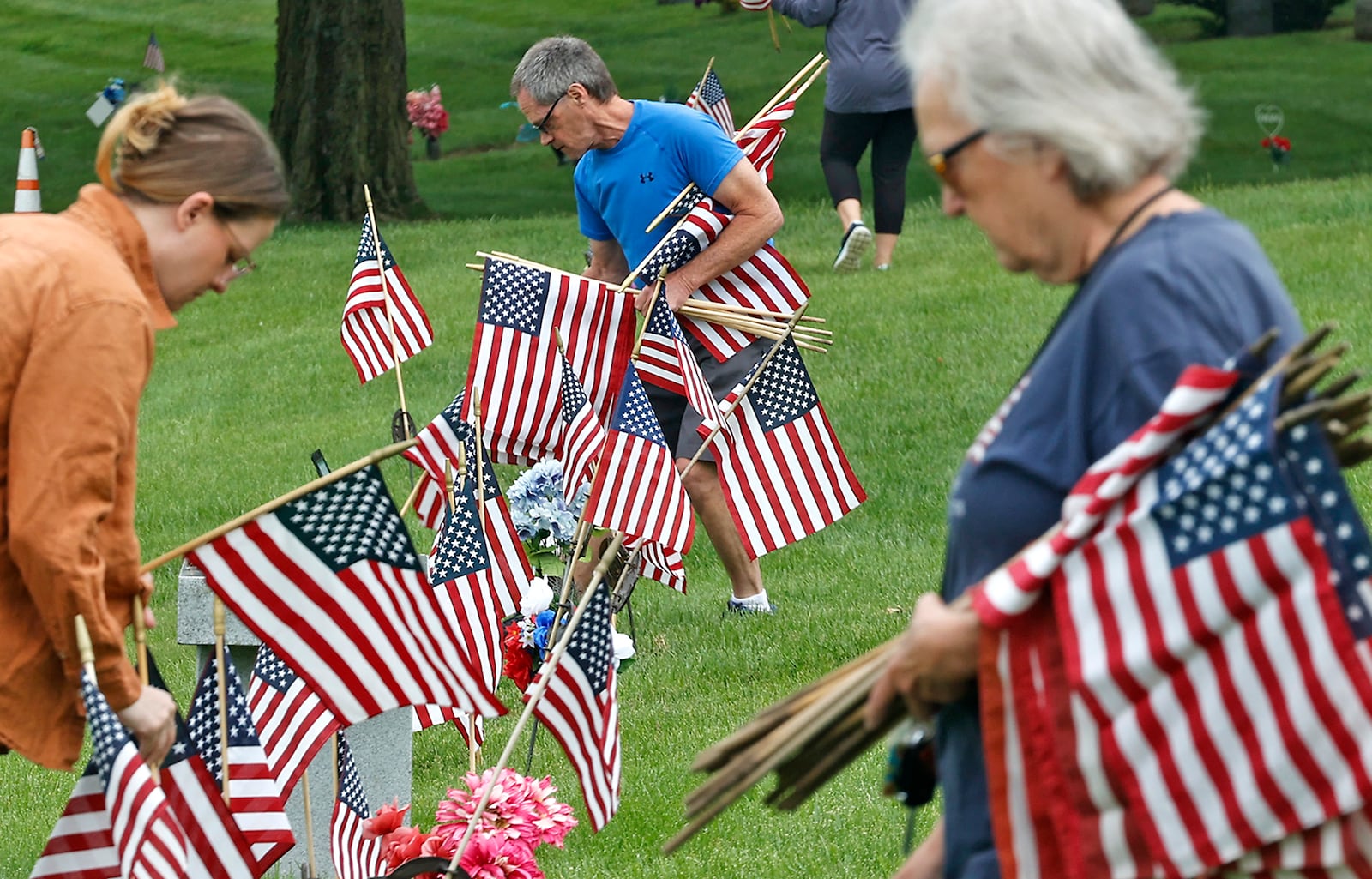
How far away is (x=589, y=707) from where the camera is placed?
183 inches

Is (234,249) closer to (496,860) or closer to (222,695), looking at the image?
(222,695)

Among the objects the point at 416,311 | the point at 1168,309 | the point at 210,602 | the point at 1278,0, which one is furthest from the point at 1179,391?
the point at 1278,0

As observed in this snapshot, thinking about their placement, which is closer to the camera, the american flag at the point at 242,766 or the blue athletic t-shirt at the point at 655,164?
the american flag at the point at 242,766

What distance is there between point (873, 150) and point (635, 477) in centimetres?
726

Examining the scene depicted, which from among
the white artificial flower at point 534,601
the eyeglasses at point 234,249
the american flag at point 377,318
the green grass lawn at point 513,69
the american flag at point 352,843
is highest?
the eyeglasses at point 234,249

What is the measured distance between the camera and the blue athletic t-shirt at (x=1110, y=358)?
2.29 meters

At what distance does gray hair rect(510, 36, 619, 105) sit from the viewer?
7238 mm

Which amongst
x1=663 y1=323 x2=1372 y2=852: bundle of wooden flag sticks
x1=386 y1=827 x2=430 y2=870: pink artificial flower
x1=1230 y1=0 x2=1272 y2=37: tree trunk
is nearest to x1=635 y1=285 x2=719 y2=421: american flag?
x1=386 y1=827 x2=430 y2=870: pink artificial flower

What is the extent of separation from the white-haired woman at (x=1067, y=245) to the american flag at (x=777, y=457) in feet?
15.4

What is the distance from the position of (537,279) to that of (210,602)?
2.46 metres

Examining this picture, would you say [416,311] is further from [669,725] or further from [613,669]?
[613,669]

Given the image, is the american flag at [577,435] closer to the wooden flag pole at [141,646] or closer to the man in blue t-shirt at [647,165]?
the man in blue t-shirt at [647,165]

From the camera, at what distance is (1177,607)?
2.24m

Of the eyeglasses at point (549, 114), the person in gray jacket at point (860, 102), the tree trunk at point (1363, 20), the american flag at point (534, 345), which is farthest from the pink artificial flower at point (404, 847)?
the tree trunk at point (1363, 20)
